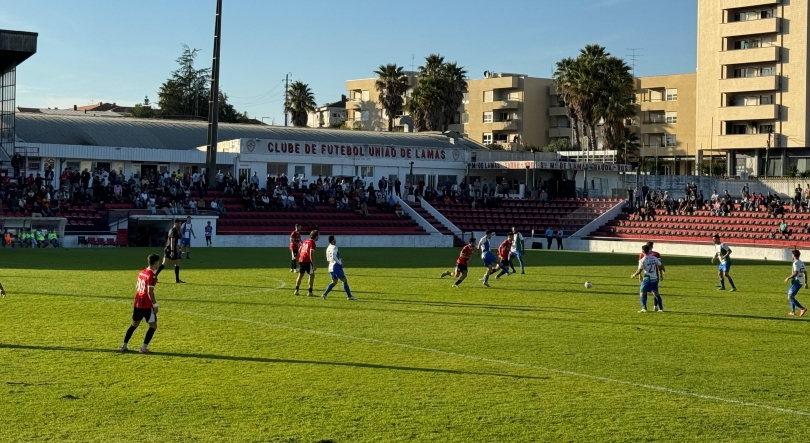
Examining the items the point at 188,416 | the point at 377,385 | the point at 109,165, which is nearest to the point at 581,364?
the point at 377,385

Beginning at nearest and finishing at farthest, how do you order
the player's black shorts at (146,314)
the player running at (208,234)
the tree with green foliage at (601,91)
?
the player's black shorts at (146,314) < the player running at (208,234) < the tree with green foliage at (601,91)

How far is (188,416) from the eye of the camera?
12.1 meters

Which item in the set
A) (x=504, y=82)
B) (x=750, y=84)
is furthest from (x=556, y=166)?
(x=504, y=82)

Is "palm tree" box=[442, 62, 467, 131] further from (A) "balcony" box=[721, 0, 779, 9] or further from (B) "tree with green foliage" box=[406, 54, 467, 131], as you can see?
(A) "balcony" box=[721, 0, 779, 9]

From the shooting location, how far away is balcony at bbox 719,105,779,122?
82312 mm

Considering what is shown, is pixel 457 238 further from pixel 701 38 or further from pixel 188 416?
pixel 188 416

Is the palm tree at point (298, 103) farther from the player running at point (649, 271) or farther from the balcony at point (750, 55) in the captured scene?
the player running at point (649, 271)

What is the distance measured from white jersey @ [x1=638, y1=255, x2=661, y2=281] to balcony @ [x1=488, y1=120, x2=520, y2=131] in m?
88.5

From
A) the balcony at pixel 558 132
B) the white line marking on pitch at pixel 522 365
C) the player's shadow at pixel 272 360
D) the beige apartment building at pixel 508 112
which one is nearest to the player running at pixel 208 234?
the white line marking on pitch at pixel 522 365

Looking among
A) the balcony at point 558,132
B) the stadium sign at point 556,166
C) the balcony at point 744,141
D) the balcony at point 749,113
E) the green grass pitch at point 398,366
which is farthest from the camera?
the balcony at point 558,132

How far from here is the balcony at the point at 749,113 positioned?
82312 mm

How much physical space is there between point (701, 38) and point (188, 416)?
274 feet

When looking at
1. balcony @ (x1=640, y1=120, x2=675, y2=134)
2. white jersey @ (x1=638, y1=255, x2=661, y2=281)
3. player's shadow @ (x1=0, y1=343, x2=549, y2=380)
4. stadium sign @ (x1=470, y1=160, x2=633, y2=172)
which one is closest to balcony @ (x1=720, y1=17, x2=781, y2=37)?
stadium sign @ (x1=470, y1=160, x2=633, y2=172)

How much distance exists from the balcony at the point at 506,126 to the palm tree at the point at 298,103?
77.0 ft
